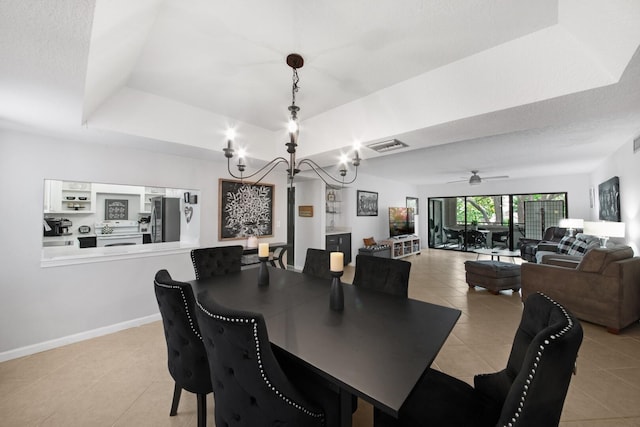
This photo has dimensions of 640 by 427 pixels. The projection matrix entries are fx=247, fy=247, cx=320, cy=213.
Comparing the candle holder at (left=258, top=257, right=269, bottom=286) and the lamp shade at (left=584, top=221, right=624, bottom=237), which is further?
the lamp shade at (left=584, top=221, right=624, bottom=237)

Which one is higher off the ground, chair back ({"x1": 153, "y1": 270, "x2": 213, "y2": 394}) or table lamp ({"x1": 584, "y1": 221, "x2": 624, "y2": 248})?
table lamp ({"x1": 584, "y1": 221, "x2": 624, "y2": 248})

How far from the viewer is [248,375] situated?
0.93 m

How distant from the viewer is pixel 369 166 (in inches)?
217

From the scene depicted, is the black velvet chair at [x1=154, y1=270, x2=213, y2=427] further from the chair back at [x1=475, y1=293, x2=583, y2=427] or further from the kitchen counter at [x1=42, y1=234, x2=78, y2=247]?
the kitchen counter at [x1=42, y1=234, x2=78, y2=247]

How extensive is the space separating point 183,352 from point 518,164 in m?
6.72

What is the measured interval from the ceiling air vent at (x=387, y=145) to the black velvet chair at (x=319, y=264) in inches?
50.8

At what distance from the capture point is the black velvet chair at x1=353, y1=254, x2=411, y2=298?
1924 millimetres

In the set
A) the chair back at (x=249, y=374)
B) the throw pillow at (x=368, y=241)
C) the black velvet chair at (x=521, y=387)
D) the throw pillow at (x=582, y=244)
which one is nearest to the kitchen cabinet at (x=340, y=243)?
the throw pillow at (x=368, y=241)

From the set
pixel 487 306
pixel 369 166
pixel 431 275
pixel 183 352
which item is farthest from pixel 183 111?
pixel 431 275

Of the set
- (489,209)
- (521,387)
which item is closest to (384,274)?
(521,387)

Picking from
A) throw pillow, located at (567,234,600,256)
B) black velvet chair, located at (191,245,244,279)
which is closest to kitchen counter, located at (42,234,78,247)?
black velvet chair, located at (191,245,244,279)

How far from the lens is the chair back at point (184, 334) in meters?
1.34

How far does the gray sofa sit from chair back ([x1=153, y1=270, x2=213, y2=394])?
4.05m

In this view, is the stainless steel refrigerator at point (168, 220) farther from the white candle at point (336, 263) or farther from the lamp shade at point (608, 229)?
the lamp shade at point (608, 229)
